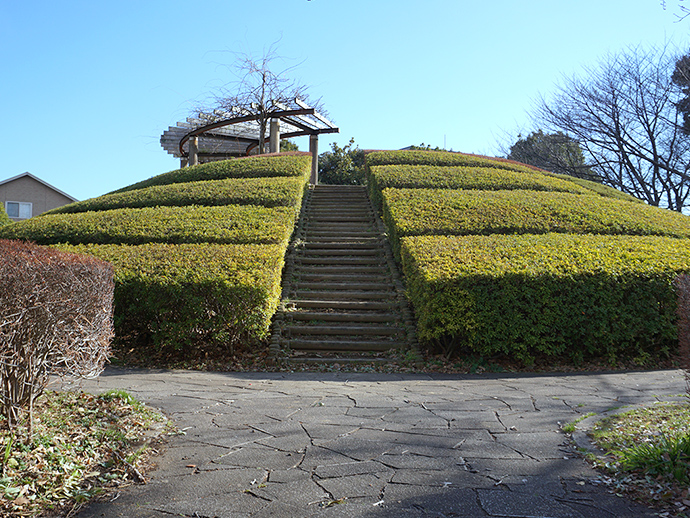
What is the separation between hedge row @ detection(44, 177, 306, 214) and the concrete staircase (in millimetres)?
A: 910

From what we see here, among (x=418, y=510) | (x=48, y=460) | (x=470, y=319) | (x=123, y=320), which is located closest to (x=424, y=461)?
(x=418, y=510)

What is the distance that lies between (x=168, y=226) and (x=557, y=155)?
74.2 feet

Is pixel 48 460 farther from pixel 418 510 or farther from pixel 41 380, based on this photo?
pixel 418 510

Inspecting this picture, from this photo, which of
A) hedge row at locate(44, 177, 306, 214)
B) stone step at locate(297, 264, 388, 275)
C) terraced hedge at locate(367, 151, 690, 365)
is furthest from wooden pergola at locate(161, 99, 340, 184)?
terraced hedge at locate(367, 151, 690, 365)

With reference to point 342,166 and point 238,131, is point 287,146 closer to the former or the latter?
point 342,166

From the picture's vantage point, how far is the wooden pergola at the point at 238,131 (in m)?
20.6

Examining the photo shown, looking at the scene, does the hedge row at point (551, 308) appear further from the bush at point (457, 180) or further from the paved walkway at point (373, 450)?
the bush at point (457, 180)

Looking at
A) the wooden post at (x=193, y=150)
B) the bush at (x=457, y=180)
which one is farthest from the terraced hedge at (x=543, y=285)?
the wooden post at (x=193, y=150)

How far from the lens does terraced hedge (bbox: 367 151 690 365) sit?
7469 millimetres

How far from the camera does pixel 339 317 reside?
28.7ft

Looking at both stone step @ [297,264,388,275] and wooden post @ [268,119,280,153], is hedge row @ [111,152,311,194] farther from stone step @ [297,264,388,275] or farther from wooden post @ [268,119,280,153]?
stone step @ [297,264,388,275]

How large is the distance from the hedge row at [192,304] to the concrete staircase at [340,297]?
2.52ft

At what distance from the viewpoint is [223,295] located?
7.38 meters

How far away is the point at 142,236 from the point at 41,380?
22.5ft
